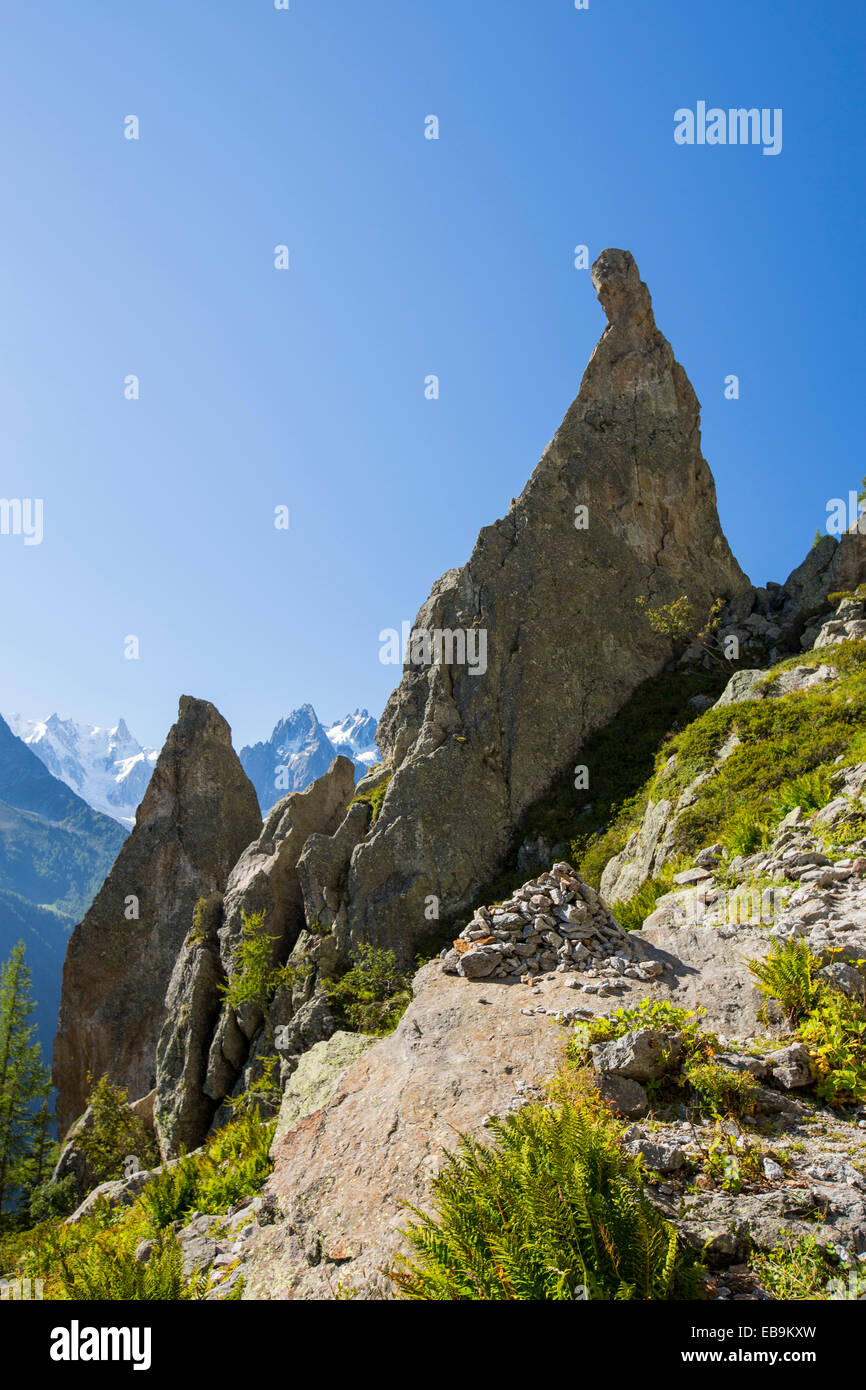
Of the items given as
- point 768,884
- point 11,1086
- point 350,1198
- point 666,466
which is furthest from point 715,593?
point 11,1086

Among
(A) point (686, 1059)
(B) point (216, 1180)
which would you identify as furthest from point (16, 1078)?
(A) point (686, 1059)

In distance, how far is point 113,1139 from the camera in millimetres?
34156

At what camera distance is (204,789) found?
54312 millimetres

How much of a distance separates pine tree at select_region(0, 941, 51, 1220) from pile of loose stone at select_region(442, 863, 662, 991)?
46830 mm

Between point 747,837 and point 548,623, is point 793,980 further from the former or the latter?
point 548,623

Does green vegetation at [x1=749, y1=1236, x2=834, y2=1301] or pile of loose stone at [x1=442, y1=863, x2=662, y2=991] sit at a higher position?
pile of loose stone at [x1=442, y1=863, x2=662, y2=991]

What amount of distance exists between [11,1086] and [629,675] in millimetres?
48455

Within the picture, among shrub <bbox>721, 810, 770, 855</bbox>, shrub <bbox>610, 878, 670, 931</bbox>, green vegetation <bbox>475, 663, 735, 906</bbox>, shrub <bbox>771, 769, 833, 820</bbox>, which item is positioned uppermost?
green vegetation <bbox>475, 663, 735, 906</bbox>

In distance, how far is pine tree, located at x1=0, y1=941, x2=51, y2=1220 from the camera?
44.6m

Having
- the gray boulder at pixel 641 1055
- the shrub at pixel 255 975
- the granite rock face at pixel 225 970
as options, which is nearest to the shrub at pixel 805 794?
the gray boulder at pixel 641 1055

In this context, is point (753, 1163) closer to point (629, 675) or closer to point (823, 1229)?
point (823, 1229)

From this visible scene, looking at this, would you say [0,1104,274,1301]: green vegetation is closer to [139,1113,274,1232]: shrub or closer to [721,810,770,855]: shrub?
[139,1113,274,1232]: shrub

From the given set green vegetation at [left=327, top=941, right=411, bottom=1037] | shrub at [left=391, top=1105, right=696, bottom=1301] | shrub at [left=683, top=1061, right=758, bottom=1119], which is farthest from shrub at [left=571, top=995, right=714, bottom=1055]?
green vegetation at [left=327, top=941, right=411, bottom=1037]

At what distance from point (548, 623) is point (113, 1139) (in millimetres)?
34474
